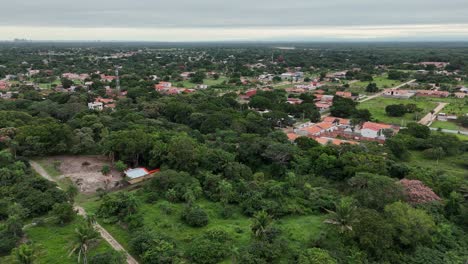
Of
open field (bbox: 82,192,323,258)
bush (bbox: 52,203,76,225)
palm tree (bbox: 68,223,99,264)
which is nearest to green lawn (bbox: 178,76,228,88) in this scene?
open field (bbox: 82,192,323,258)

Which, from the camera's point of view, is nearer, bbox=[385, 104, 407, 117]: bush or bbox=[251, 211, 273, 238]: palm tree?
bbox=[251, 211, 273, 238]: palm tree

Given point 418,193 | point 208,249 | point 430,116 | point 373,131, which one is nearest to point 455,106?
point 430,116

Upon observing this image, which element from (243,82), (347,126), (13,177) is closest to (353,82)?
(243,82)

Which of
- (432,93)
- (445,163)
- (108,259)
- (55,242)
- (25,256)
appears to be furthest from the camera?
(432,93)

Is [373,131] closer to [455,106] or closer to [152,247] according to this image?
[455,106]

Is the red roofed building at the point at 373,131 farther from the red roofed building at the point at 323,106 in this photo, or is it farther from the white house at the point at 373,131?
the red roofed building at the point at 323,106

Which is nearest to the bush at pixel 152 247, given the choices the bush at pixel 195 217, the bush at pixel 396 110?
the bush at pixel 195 217

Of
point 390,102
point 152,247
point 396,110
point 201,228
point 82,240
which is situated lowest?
point 201,228

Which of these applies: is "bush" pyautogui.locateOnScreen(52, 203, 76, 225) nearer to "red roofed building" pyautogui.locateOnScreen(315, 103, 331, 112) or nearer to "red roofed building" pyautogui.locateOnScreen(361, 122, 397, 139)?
"red roofed building" pyautogui.locateOnScreen(361, 122, 397, 139)
